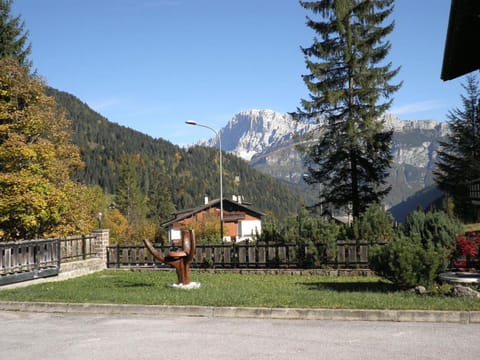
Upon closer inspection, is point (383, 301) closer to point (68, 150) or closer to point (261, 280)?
point (261, 280)

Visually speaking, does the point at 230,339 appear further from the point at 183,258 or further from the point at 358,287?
the point at 358,287

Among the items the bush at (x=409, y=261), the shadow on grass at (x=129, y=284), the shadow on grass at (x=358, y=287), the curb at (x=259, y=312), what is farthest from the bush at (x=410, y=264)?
the shadow on grass at (x=129, y=284)

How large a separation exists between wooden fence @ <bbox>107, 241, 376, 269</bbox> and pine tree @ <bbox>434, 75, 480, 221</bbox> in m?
23.4

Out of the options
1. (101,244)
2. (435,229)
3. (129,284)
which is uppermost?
(435,229)

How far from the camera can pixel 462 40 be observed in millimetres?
10617

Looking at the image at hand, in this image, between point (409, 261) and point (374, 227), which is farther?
point (374, 227)

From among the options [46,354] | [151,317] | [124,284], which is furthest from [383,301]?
[124,284]

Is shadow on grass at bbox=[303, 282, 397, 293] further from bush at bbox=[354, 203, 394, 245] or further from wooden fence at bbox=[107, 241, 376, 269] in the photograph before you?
bush at bbox=[354, 203, 394, 245]

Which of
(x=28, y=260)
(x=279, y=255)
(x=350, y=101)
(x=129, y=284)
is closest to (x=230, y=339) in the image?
(x=129, y=284)

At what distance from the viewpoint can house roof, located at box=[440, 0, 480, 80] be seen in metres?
9.02

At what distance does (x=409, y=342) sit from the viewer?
25.9 feet

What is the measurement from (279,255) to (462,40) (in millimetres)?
12226

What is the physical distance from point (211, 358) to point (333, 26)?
93.2 ft

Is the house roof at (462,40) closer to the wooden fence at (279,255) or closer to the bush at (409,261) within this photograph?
the bush at (409,261)
